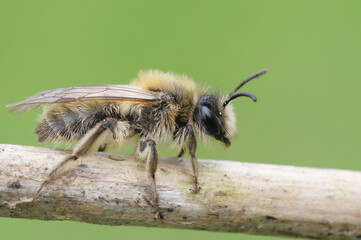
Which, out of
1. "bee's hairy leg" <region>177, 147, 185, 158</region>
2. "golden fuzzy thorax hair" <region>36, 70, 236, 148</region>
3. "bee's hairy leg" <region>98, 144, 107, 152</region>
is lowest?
"bee's hairy leg" <region>98, 144, 107, 152</region>

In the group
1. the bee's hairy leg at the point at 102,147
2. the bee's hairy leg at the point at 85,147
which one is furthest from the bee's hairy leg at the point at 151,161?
the bee's hairy leg at the point at 102,147

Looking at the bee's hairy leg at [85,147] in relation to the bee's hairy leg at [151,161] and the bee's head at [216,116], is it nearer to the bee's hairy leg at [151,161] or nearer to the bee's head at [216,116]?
the bee's hairy leg at [151,161]

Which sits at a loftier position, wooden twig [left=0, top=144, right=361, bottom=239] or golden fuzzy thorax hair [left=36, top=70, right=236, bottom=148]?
golden fuzzy thorax hair [left=36, top=70, right=236, bottom=148]

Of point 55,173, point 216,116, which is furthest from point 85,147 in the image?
point 216,116

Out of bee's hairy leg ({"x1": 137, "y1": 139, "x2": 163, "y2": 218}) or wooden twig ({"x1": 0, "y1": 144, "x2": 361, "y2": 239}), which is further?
bee's hairy leg ({"x1": 137, "y1": 139, "x2": 163, "y2": 218})

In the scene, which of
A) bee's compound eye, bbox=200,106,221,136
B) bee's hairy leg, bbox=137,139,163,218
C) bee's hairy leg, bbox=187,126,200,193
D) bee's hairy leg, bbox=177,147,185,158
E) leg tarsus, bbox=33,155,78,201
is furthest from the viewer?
bee's hairy leg, bbox=177,147,185,158

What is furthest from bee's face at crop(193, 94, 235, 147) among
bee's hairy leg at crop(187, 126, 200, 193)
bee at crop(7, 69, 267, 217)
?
bee's hairy leg at crop(187, 126, 200, 193)

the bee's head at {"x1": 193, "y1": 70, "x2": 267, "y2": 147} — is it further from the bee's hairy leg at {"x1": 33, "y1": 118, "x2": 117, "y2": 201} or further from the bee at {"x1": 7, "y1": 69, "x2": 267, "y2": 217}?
the bee's hairy leg at {"x1": 33, "y1": 118, "x2": 117, "y2": 201}

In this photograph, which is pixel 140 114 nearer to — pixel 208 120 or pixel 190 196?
pixel 208 120
